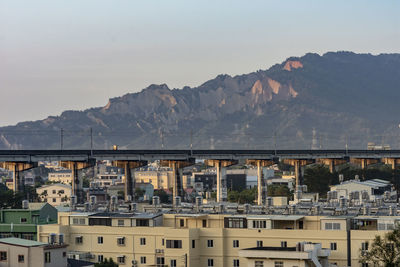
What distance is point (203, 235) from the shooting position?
7169 centimetres

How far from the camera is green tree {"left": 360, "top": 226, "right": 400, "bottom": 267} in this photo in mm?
61219

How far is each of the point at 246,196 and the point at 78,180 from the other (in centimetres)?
3865

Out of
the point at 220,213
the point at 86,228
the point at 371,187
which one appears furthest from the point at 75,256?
the point at 371,187

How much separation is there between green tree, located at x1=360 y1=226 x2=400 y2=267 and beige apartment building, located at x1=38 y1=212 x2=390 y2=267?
174 inches

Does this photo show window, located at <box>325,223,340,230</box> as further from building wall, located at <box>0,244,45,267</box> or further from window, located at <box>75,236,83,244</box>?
building wall, located at <box>0,244,45,267</box>

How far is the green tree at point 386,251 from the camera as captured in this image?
61.2 m

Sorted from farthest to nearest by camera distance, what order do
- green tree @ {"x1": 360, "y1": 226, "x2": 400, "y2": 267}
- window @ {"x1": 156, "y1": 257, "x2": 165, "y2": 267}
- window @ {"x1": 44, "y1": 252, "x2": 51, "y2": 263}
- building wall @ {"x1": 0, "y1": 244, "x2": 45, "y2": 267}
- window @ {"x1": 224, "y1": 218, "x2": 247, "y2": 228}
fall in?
window @ {"x1": 224, "y1": 218, "x2": 247, "y2": 228}
window @ {"x1": 156, "y1": 257, "x2": 165, "y2": 267}
green tree @ {"x1": 360, "y1": 226, "x2": 400, "y2": 267}
window @ {"x1": 44, "y1": 252, "x2": 51, "y2": 263}
building wall @ {"x1": 0, "y1": 244, "x2": 45, "y2": 267}

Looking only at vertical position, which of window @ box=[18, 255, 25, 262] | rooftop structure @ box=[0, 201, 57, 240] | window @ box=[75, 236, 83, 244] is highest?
rooftop structure @ box=[0, 201, 57, 240]

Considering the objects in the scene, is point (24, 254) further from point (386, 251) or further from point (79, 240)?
point (386, 251)

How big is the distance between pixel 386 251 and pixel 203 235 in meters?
14.9

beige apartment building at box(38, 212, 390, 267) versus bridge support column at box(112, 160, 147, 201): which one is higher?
bridge support column at box(112, 160, 147, 201)

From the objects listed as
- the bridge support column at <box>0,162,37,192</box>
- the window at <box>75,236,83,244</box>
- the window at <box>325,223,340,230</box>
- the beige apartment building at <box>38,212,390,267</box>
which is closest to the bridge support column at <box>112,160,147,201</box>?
the bridge support column at <box>0,162,37,192</box>

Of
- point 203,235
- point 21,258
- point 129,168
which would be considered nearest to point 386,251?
point 203,235

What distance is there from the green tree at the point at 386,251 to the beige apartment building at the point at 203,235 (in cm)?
442
